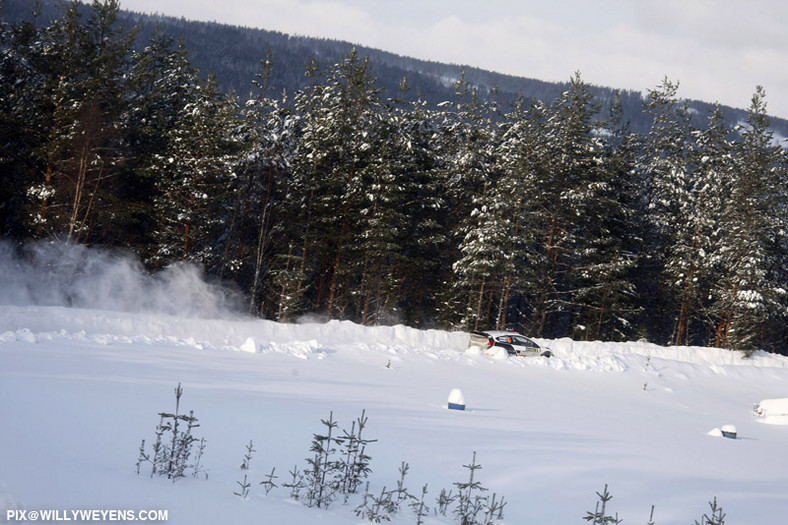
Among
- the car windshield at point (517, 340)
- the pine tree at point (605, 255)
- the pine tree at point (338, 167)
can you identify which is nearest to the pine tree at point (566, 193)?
the pine tree at point (605, 255)

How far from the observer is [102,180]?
94.7 feet

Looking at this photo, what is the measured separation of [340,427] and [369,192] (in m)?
22.8

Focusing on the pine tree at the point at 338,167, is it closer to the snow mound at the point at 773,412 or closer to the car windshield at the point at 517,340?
the car windshield at the point at 517,340

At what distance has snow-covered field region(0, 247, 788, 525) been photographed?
5680mm

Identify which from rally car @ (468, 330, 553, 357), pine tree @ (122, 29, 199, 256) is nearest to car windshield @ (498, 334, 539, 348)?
rally car @ (468, 330, 553, 357)

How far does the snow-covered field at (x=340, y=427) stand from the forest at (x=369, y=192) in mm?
10799

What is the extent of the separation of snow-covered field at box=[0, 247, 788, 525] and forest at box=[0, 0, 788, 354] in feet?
35.4

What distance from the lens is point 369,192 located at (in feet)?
102

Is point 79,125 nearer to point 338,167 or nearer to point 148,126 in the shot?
point 148,126

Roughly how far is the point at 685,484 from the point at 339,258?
25897mm

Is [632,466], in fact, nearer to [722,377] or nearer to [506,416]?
[506,416]

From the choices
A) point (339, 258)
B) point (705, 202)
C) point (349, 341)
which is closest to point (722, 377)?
point (705, 202)

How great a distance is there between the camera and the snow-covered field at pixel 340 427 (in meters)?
5.68

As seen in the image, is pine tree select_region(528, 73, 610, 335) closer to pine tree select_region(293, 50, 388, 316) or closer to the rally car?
the rally car
